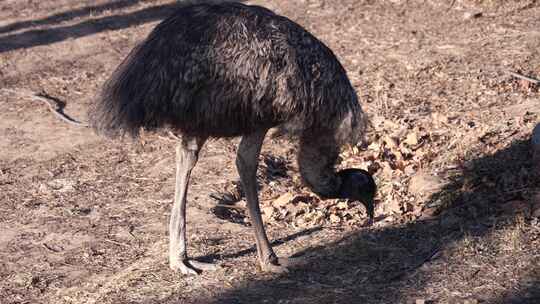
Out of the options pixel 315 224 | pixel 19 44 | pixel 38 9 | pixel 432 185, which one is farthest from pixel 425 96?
pixel 38 9

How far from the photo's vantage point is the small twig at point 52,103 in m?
8.67

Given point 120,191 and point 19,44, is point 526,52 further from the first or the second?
point 19,44

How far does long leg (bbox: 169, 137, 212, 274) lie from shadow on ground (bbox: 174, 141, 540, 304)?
43 centimetres

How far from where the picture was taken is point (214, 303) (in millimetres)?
5188

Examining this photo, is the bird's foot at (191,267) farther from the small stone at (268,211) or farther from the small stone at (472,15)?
the small stone at (472,15)

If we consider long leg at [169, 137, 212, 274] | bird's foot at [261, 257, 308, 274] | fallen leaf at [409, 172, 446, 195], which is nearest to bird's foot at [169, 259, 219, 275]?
long leg at [169, 137, 212, 274]

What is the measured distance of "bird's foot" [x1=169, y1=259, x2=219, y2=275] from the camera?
18.4ft

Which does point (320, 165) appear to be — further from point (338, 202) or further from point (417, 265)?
point (338, 202)

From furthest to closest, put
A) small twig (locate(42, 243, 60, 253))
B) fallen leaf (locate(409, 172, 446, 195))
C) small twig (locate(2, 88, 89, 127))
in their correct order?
1. small twig (locate(2, 88, 89, 127))
2. fallen leaf (locate(409, 172, 446, 195))
3. small twig (locate(42, 243, 60, 253))

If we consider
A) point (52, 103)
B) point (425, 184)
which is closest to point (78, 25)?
point (52, 103)

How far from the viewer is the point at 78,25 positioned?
11.2 meters

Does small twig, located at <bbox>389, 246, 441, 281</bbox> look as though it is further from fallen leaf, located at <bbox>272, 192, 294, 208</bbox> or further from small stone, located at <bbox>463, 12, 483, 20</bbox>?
small stone, located at <bbox>463, 12, 483, 20</bbox>

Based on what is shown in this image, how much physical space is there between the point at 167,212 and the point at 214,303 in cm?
170

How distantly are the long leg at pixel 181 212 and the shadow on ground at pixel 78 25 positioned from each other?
555 centimetres
